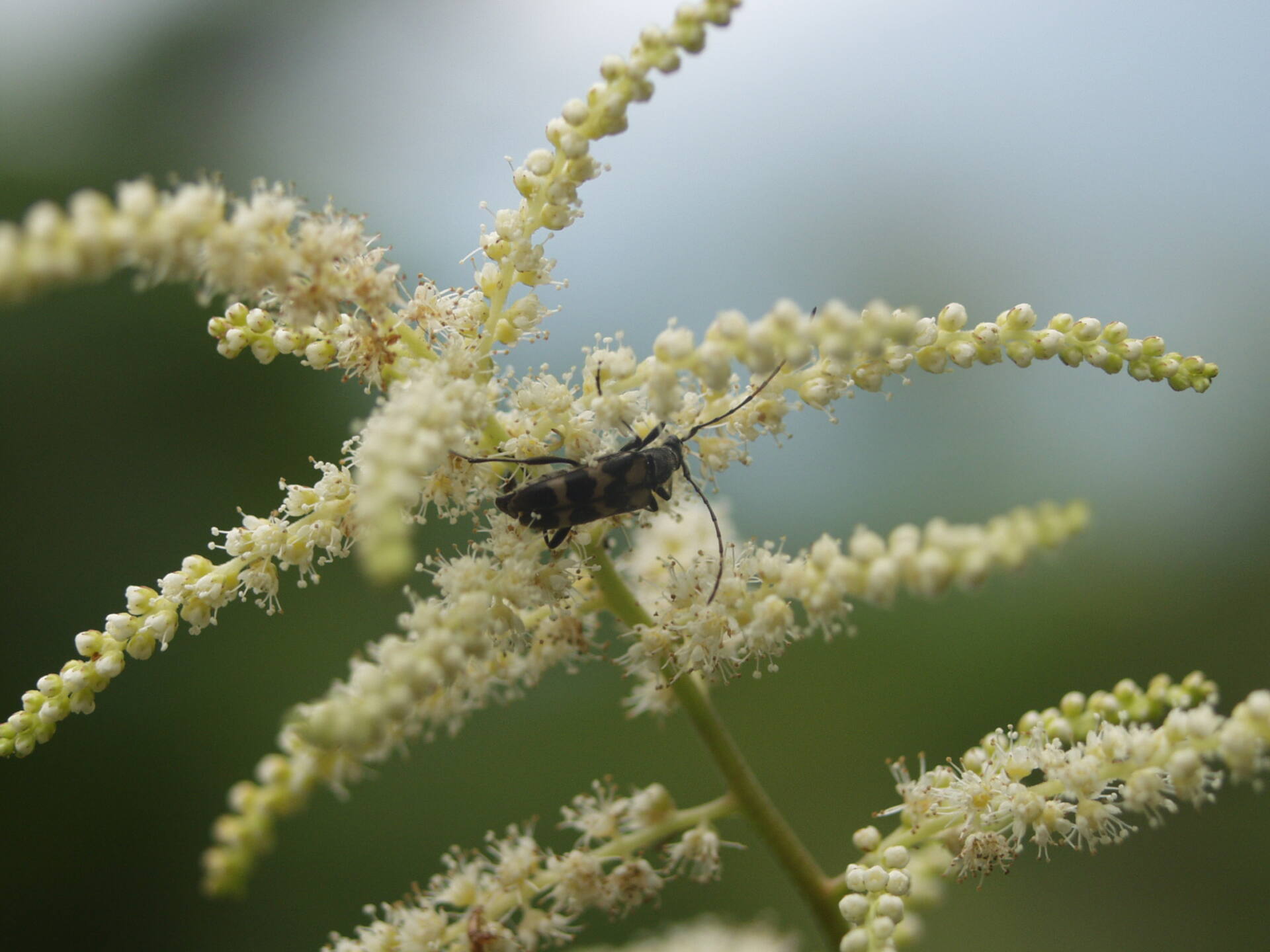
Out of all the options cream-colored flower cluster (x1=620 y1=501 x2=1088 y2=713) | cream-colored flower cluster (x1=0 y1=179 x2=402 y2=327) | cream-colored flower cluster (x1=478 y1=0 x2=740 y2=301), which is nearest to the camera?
cream-colored flower cluster (x1=0 y1=179 x2=402 y2=327)

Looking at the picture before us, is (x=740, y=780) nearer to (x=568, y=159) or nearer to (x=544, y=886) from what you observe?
(x=544, y=886)

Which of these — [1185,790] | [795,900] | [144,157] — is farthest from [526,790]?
[144,157]

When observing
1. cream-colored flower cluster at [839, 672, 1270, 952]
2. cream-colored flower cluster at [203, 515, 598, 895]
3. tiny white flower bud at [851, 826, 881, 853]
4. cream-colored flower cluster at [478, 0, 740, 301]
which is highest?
→ cream-colored flower cluster at [478, 0, 740, 301]

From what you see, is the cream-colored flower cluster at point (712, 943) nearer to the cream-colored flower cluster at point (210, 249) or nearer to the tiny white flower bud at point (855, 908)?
the tiny white flower bud at point (855, 908)

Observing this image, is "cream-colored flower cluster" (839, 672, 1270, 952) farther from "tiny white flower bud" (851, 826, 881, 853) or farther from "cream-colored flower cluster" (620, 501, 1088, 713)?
"cream-colored flower cluster" (620, 501, 1088, 713)

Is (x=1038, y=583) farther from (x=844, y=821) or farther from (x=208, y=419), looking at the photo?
(x=208, y=419)

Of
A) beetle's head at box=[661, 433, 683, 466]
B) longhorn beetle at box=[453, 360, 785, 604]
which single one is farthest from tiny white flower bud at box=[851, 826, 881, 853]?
beetle's head at box=[661, 433, 683, 466]
